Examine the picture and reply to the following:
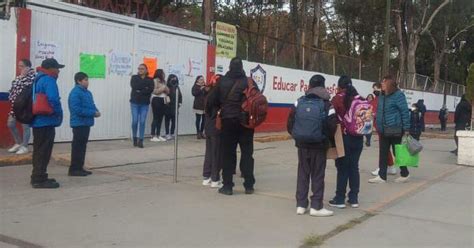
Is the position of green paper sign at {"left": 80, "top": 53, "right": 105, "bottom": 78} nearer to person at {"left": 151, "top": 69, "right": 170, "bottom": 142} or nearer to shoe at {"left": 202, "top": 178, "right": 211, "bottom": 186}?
person at {"left": 151, "top": 69, "right": 170, "bottom": 142}

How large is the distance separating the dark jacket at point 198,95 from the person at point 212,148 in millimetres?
5364

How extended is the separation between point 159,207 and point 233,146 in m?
1.50

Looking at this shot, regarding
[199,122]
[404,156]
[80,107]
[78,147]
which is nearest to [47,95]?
[80,107]

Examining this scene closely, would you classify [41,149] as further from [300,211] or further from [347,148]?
[347,148]

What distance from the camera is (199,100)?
47.7ft

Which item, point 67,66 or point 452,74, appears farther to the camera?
point 452,74

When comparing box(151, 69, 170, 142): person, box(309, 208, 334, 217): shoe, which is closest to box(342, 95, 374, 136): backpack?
box(309, 208, 334, 217): shoe

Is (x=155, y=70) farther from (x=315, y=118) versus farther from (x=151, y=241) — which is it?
(x=151, y=241)

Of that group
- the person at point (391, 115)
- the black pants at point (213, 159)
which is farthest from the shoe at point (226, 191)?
the person at point (391, 115)

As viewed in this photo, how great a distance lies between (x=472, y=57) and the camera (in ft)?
206

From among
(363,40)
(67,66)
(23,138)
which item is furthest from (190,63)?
(363,40)

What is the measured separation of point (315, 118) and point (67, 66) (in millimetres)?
6890

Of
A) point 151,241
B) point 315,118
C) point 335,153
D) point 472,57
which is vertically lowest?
point 151,241

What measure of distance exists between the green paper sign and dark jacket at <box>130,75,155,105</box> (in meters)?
0.81
